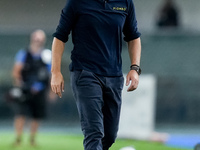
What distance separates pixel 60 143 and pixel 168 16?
564cm

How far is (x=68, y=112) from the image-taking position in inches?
589

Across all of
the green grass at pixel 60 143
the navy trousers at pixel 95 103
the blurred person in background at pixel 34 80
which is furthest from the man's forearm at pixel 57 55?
the blurred person in background at pixel 34 80

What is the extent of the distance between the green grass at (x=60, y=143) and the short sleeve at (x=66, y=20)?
5.13 metres

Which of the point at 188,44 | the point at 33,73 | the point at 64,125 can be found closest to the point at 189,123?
the point at 188,44

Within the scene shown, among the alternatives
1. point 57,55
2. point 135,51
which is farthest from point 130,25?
point 57,55

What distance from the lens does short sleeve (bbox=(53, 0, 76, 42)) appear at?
5.56m

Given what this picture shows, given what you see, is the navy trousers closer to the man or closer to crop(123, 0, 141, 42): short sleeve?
the man

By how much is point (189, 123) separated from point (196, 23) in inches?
171

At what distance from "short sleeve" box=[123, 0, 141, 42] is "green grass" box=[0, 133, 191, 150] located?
188 inches

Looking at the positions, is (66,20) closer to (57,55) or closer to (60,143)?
(57,55)

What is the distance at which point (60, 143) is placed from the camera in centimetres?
1215

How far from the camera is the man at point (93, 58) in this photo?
5.51 meters

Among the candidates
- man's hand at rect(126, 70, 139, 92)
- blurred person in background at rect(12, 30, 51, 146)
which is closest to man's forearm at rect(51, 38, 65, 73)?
man's hand at rect(126, 70, 139, 92)

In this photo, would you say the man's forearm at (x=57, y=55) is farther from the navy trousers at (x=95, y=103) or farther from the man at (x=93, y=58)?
the navy trousers at (x=95, y=103)
